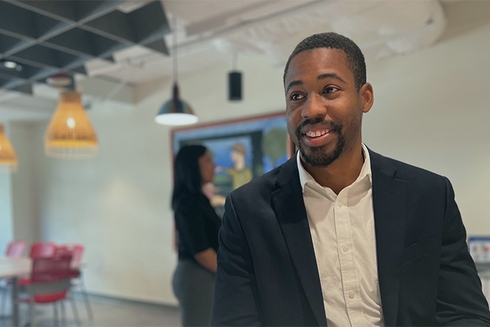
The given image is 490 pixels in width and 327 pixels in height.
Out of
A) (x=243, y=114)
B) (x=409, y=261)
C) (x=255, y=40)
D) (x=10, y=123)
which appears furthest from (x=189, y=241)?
(x=10, y=123)

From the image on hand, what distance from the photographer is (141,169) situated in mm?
5395

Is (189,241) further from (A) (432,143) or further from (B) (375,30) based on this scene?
(B) (375,30)

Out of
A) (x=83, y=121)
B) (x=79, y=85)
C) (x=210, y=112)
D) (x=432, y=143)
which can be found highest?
(x=79, y=85)

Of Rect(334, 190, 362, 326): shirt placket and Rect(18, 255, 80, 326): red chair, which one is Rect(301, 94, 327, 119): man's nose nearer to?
Rect(334, 190, 362, 326): shirt placket

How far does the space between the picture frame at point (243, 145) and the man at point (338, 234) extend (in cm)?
306

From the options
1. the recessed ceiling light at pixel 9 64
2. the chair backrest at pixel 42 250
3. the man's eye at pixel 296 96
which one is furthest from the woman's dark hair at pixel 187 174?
the chair backrest at pixel 42 250

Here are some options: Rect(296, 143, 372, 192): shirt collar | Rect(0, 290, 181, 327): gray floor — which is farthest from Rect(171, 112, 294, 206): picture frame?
Rect(296, 143, 372, 192): shirt collar

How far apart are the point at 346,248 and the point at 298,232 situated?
0.39 ft

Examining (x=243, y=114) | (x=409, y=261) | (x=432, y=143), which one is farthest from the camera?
(x=243, y=114)

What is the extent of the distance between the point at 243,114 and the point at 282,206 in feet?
11.9

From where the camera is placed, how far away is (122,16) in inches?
109

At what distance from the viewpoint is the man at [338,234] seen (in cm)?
87

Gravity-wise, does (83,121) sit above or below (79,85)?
below

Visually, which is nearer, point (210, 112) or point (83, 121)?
point (83, 121)
